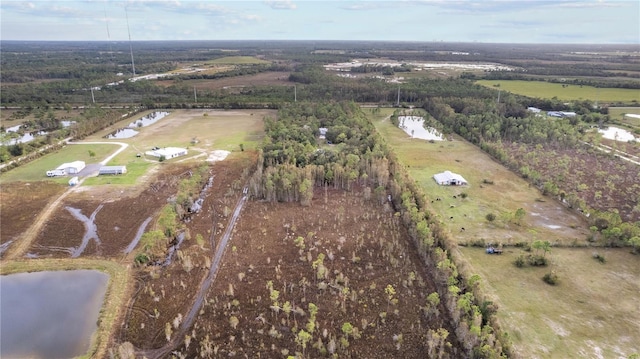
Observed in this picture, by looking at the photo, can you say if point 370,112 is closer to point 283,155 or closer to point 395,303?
point 283,155

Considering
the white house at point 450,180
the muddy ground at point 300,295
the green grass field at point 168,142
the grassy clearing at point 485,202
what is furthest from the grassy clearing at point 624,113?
the green grass field at point 168,142

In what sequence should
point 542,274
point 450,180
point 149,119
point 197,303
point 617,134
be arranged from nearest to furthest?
point 197,303 < point 542,274 < point 450,180 < point 617,134 < point 149,119

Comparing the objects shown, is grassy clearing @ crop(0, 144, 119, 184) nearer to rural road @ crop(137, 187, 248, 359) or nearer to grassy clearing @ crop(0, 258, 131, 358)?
grassy clearing @ crop(0, 258, 131, 358)

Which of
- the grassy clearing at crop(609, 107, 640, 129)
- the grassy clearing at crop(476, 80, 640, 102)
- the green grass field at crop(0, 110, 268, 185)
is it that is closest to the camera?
the green grass field at crop(0, 110, 268, 185)

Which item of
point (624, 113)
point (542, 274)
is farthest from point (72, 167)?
point (624, 113)

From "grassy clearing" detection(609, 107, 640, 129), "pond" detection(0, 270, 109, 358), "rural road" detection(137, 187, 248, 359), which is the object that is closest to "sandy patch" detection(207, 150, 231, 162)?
"rural road" detection(137, 187, 248, 359)

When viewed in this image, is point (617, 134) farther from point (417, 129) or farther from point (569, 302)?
point (569, 302)
